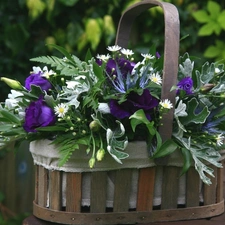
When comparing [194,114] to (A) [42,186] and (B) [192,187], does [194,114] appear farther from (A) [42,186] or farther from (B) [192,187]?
(A) [42,186]

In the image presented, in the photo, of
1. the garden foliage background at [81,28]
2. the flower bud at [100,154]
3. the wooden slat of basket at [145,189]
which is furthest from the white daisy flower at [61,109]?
the garden foliage background at [81,28]

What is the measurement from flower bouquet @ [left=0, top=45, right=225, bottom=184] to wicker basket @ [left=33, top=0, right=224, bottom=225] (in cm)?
4

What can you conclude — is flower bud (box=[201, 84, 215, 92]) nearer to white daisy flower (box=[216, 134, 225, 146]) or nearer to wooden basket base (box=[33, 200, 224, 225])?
white daisy flower (box=[216, 134, 225, 146])

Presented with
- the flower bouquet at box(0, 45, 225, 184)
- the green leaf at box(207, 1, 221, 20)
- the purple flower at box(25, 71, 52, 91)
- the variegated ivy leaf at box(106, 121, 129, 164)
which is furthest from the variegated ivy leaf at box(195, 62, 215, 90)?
the green leaf at box(207, 1, 221, 20)

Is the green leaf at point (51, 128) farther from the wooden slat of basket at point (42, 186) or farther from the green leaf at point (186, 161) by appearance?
the green leaf at point (186, 161)

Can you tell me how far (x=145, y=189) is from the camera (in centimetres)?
112

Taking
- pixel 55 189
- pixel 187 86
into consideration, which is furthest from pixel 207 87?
pixel 55 189

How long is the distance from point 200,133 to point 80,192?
0.28m

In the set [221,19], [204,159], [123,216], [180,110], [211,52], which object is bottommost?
[123,216]

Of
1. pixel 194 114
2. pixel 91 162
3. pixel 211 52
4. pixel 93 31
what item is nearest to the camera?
pixel 91 162

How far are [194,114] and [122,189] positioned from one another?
21 centimetres

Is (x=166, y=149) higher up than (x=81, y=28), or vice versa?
(x=81, y=28)

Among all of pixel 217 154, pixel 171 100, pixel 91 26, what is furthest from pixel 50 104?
pixel 91 26

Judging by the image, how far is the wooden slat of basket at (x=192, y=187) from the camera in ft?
3.82
